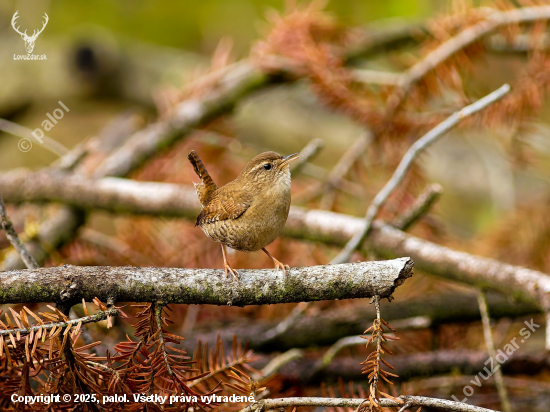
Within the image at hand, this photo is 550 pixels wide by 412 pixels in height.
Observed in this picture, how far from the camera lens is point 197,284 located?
1.59 m

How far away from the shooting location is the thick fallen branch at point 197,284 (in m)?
1.48

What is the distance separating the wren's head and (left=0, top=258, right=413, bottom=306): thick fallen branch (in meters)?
0.89

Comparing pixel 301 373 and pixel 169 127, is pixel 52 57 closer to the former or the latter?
pixel 169 127

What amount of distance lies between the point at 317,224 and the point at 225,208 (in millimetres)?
946

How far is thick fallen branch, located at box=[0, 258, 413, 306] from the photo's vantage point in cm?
148

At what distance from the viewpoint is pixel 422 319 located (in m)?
2.82

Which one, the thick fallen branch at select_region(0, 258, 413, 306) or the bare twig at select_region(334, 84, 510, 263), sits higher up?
the bare twig at select_region(334, 84, 510, 263)

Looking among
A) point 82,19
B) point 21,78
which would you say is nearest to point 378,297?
point 21,78

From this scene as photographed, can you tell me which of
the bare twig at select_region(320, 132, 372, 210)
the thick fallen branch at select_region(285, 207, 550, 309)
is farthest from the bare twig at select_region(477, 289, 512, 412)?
the bare twig at select_region(320, 132, 372, 210)

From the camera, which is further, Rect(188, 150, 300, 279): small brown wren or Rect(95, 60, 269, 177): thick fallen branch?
Rect(95, 60, 269, 177): thick fallen branch

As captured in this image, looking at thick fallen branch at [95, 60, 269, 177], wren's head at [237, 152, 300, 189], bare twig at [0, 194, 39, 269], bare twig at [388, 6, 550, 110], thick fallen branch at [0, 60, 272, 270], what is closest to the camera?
bare twig at [0, 194, 39, 269]

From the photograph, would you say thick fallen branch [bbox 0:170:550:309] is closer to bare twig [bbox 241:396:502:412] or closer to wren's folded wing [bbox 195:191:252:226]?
wren's folded wing [bbox 195:191:252:226]

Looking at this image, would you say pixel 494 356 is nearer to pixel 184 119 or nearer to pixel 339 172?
pixel 339 172

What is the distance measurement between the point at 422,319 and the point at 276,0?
533 centimetres
